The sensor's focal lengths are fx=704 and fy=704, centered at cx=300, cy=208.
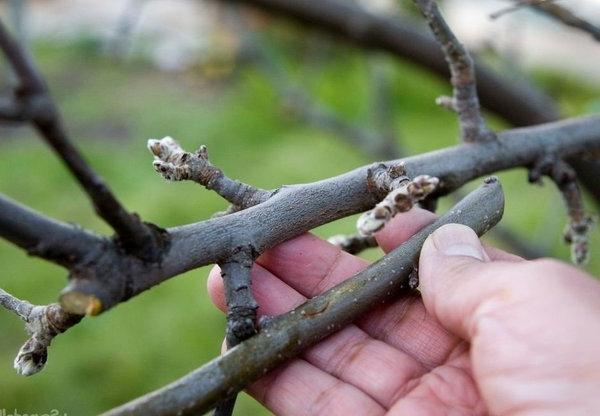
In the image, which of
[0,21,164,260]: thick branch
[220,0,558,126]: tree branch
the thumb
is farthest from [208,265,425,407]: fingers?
[220,0,558,126]: tree branch

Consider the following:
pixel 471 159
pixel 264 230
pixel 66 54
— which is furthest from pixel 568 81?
pixel 264 230

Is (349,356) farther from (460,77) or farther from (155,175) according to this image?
(155,175)

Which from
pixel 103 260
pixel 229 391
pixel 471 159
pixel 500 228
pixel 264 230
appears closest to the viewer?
pixel 103 260

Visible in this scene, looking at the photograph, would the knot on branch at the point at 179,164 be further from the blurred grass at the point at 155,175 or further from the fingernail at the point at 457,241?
the blurred grass at the point at 155,175

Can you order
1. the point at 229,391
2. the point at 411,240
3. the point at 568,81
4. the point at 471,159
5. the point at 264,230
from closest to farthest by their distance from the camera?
the point at 229,391
the point at 264,230
the point at 411,240
the point at 471,159
the point at 568,81

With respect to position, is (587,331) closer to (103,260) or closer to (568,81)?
(103,260)

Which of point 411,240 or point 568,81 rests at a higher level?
point 411,240

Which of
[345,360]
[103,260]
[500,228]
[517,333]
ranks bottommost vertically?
[500,228]
